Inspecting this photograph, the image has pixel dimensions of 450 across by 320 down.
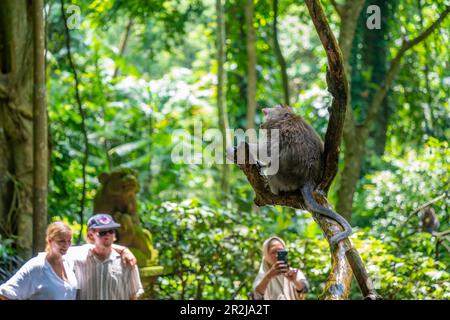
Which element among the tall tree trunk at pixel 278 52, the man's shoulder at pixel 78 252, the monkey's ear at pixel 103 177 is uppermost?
the tall tree trunk at pixel 278 52

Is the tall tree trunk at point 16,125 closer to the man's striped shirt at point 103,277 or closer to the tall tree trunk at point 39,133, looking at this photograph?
the tall tree trunk at point 39,133

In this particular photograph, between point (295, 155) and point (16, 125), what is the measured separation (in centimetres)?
340

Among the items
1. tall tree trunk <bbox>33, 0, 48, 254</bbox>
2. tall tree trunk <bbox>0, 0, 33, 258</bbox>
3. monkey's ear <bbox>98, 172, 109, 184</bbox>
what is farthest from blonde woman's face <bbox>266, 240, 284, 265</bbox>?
tall tree trunk <bbox>0, 0, 33, 258</bbox>

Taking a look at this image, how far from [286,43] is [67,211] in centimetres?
990

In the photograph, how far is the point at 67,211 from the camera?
9.20 meters

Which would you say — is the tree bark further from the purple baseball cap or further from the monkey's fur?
the purple baseball cap

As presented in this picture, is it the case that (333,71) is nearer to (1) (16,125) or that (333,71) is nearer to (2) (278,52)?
(1) (16,125)

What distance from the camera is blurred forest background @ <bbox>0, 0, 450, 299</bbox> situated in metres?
8.27

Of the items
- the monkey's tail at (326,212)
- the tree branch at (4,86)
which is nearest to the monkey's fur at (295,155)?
the monkey's tail at (326,212)

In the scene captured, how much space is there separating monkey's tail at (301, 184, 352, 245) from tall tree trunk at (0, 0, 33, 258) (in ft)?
12.4

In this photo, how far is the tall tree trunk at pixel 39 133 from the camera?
6.84 metres

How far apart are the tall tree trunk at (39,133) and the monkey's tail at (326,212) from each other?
10.2ft

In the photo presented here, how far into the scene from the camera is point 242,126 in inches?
530
